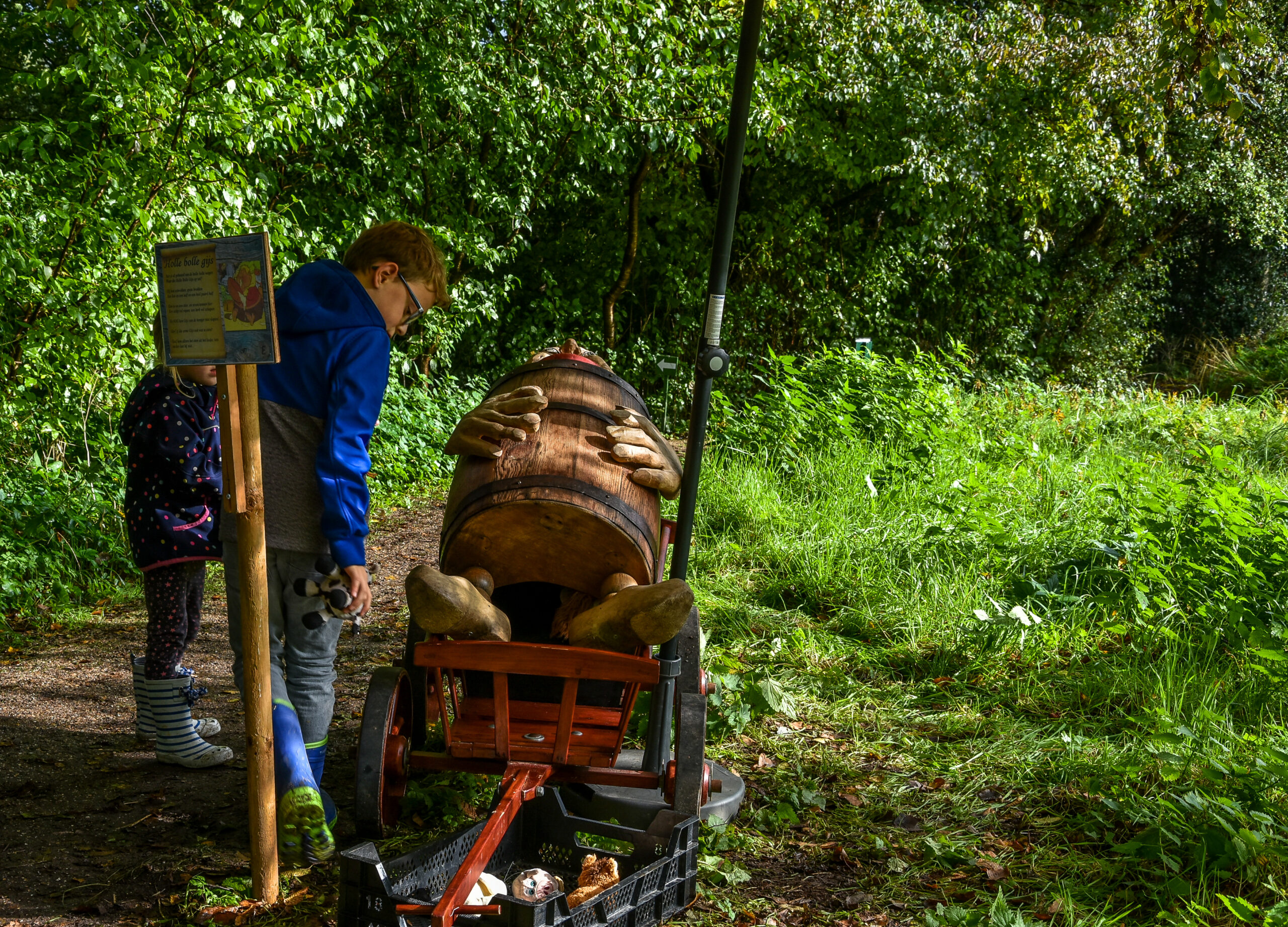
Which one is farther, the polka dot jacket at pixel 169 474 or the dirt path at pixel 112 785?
the polka dot jacket at pixel 169 474

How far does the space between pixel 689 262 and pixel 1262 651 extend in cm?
1160

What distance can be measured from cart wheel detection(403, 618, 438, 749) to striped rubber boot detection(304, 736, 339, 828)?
0.27 m

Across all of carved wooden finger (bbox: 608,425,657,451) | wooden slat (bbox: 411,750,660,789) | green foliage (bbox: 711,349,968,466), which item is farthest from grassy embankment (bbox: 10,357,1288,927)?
carved wooden finger (bbox: 608,425,657,451)

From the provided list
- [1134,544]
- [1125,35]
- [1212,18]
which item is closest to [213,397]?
[1212,18]

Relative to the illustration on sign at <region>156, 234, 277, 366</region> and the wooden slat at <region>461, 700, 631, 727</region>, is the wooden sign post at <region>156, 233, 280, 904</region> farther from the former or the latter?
the wooden slat at <region>461, 700, 631, 727</region>

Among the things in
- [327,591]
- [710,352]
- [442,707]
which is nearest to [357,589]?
[327,591]

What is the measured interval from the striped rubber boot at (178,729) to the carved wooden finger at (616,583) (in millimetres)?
1562

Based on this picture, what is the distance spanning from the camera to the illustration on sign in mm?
2439

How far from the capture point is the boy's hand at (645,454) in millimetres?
3025

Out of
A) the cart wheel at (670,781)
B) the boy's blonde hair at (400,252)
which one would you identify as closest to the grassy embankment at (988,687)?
the cart wheel at (670,781)

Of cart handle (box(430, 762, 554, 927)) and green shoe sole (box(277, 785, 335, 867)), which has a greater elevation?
cart handle (box(430, 762, 554, 927))

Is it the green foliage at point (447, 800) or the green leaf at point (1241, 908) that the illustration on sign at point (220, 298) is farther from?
the green leaf at point (1241, 908)

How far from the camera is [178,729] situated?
3441 mm

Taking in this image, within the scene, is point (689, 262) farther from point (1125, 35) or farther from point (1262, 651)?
point (1262, 651)
